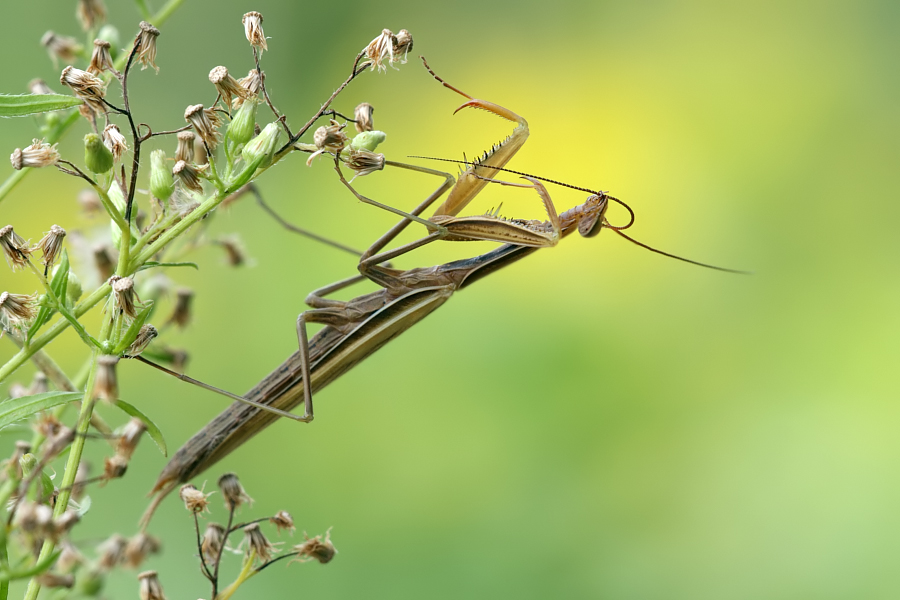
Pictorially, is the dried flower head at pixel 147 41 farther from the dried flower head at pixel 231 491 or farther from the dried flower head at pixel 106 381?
the dried flower head at pixel 231 491

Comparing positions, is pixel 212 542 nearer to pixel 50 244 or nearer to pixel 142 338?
pixel 142 338

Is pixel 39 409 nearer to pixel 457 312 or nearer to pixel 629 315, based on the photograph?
pixel 457 312

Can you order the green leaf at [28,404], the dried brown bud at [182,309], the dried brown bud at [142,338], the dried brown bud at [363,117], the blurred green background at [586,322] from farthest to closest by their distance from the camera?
the blurred green background at [586,322] < the dried brown bud at [182,309] < the dried brown bud at [363,117] < the dried brown bud at [142,338] < the green leaf at [28,404]

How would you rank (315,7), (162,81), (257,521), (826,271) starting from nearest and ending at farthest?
1. (257,521)
2. (826,271)
3. (162,81)
4. (315,7)

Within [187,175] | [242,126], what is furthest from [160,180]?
[242,126]

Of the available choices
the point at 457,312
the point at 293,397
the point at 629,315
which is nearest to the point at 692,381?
the point at 629,315

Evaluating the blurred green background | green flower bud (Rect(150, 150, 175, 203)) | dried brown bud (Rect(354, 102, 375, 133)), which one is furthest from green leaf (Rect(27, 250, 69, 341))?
the blurred green background

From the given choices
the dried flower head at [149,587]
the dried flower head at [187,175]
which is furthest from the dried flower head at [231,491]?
the dried flower head at [187,175]
